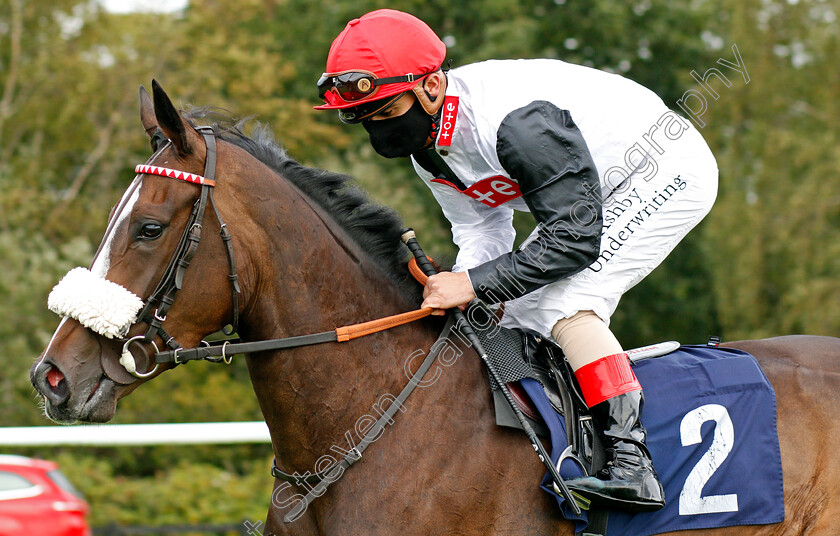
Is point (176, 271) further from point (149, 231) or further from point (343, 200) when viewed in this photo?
point (343, 200)

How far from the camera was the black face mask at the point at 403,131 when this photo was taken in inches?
127

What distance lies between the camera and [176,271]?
281cm

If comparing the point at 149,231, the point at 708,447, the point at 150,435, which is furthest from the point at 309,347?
the point at 150,435

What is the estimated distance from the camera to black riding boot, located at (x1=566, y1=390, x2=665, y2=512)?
2990 mm

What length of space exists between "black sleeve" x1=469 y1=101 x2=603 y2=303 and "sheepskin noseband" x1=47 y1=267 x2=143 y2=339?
118cm

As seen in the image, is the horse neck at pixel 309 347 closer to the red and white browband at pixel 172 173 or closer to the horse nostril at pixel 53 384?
the red and white browband at pixel 172 173

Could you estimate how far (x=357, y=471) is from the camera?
9.73ft

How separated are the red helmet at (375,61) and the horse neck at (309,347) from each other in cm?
40

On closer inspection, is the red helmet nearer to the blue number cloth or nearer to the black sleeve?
the black sleeve

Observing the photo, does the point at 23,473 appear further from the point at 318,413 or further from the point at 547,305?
the point at 547,305

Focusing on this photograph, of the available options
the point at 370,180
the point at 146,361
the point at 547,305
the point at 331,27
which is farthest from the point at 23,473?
the point at 331,27

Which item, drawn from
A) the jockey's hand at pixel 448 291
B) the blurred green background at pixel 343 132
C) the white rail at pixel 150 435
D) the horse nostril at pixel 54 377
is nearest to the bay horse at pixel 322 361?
the horse nostril at pixel 54 377

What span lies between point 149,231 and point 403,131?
998 millimetres

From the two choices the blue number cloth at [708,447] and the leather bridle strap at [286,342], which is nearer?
the leather bridle strap at [286,342]
